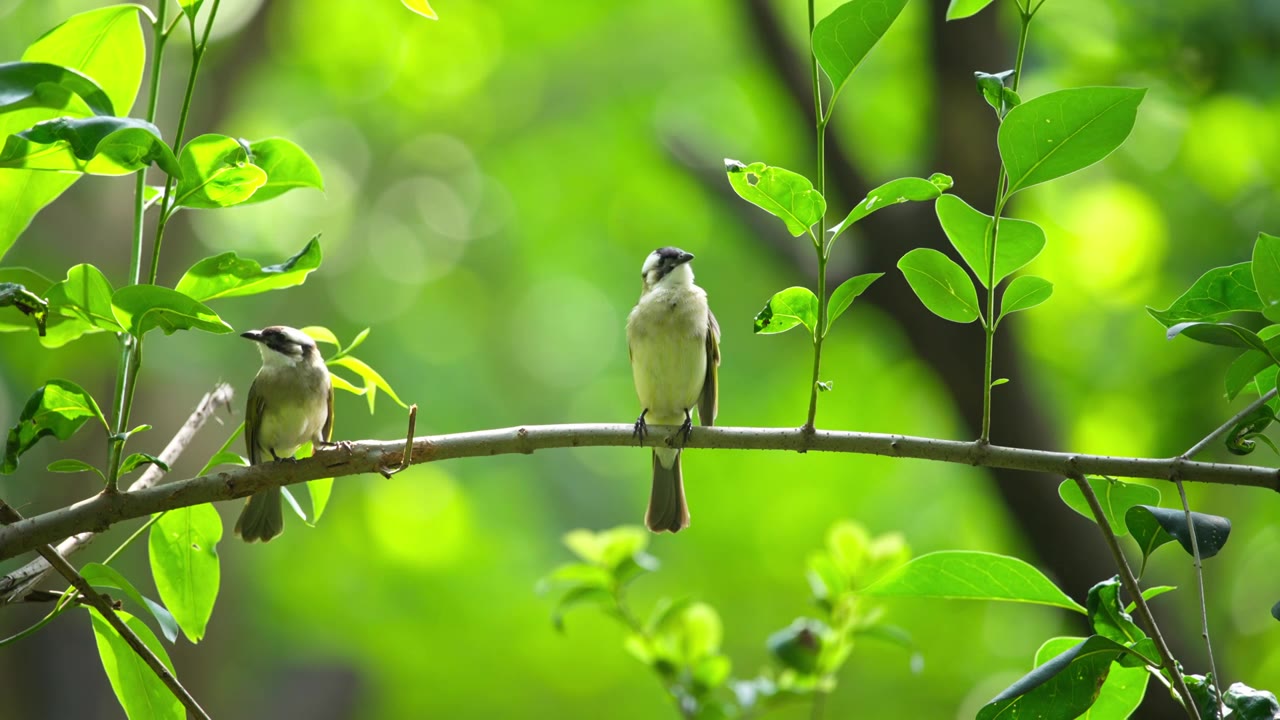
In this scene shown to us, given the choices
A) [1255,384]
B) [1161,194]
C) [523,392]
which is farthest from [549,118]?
[1255,384]

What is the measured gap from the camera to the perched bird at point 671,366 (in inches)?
179

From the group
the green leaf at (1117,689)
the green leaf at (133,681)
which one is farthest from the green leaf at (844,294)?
the green leaf at (133,681)

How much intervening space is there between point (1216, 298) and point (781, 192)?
2.41 feet

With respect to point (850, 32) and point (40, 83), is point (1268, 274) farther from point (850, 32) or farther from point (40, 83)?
point (40, 83)

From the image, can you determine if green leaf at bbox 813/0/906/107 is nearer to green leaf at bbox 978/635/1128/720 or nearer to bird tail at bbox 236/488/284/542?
green leaf at bbox 978/635/1128/720

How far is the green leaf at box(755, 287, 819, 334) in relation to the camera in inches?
68.3

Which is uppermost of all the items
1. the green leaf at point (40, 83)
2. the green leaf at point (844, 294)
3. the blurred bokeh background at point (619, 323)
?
the green leaf at point (40, 83)

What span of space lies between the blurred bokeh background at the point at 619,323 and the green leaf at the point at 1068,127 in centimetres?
332

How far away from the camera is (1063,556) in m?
4.96

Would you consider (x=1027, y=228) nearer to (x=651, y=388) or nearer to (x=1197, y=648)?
(x=651, y=388)

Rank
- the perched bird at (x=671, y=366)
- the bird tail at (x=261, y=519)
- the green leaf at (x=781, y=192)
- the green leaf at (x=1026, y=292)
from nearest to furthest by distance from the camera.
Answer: the green leaf at (x=781, y=192), the green leaf at (x=1026, y=292), the bird tail at (x=261, y=519), the perched bird at (x=671, y=366)

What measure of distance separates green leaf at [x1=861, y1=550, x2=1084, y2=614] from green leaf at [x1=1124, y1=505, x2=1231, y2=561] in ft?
0.52

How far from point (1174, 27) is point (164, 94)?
25.2ft

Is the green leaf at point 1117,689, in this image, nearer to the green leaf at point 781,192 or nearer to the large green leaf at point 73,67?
the green leaf at point 781,192
